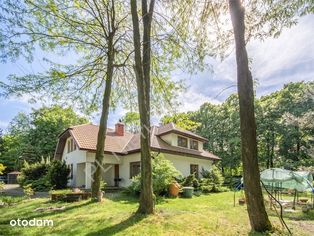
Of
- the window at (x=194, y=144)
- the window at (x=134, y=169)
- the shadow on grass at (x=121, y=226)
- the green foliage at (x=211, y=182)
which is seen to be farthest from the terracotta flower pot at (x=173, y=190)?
the window at (x=194, y=144)

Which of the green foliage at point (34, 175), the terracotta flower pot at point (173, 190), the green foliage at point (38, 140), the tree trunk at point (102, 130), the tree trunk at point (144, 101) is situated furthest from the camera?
the green foliage at point (38, 140)

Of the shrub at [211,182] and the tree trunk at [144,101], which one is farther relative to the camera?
the shrub at [211,182]

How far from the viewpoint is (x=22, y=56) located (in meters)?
10.5

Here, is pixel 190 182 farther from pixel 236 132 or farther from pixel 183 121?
pixel 236 132

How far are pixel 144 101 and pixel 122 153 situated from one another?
43.7 feet

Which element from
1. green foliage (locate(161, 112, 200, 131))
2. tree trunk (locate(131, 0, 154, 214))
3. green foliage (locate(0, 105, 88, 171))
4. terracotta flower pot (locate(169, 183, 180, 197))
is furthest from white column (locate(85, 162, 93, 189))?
green foliage (locate(0, 105, 88, 171))

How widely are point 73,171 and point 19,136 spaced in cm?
2611

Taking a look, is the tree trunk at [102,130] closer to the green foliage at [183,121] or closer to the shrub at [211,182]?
the green foliage at [183,121]

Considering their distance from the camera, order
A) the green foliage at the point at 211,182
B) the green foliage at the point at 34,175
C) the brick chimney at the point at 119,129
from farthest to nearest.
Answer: the brick chimney at the point at 119,129
the green foliage at the point at 34,175
the green foliage at the point at 211,182

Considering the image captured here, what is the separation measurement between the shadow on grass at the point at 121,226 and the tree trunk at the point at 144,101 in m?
0.39

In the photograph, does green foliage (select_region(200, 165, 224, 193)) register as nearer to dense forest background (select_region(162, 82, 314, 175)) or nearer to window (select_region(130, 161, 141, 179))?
window (select_region(130, 161, 141, 179))

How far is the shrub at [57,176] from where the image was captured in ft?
61.7

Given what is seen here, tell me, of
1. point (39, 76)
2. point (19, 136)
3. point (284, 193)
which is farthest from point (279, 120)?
point (19, 136)

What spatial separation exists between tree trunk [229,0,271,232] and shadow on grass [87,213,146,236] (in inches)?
132
